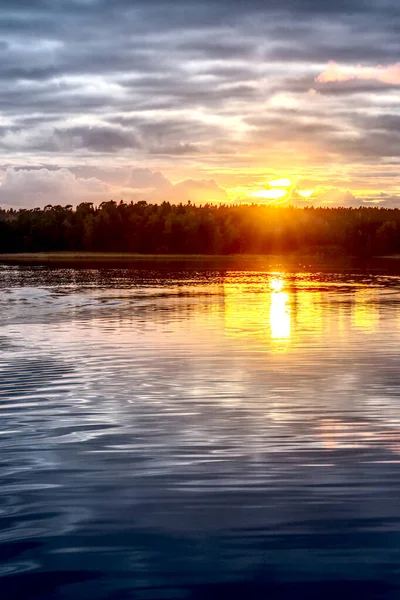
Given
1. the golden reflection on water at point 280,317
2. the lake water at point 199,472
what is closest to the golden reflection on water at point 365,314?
the golden reflection on water at point 280,317

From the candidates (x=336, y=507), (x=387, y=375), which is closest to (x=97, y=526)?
(x=336, y=507)

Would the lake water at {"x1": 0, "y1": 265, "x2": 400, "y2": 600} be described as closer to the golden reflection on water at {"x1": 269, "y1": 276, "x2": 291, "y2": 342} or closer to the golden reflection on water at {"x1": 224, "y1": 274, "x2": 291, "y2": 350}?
the golden reflection on water at {"x1": 269, "y1": 276, "x2": 291, "y2": 342}

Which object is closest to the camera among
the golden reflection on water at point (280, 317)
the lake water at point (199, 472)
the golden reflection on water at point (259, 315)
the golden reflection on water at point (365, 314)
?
the lake water at point (199, 472)

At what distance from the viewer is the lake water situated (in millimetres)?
8672

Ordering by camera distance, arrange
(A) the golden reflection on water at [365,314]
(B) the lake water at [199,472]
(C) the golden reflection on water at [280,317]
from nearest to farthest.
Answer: (B) the lake water at [199,472]
(C) the golden reflection on water at [280,317]
(A) the golden reflection on water at [365,314]

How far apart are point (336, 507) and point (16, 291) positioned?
5660 centimetres

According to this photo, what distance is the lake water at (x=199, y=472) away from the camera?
28.5 feet

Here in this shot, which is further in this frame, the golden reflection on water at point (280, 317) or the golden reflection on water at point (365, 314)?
the golden reflection on water at point (365, 314)

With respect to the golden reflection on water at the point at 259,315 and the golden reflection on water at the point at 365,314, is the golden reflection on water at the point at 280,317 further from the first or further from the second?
the golden reflection on water at the point at 365,314

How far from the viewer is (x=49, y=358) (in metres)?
24.7

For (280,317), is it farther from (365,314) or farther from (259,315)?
(365,314)

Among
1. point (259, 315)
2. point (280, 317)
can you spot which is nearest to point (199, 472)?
point (280, 317)

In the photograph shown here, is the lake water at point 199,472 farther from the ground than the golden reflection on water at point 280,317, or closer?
farther from the ground

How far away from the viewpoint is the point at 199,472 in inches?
477
